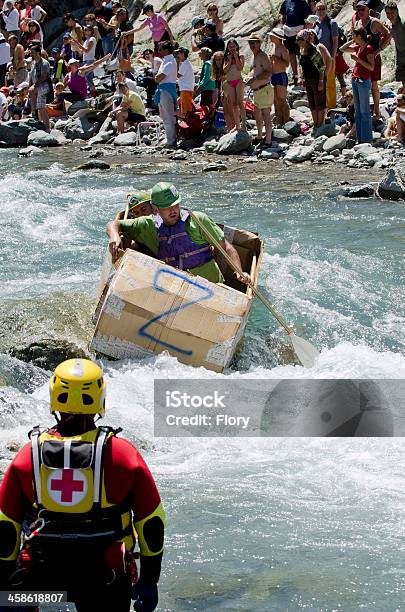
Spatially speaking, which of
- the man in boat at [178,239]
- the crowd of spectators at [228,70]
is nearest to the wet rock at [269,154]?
the crowd of spectators at [228,70]

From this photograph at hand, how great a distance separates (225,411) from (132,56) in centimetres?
1872

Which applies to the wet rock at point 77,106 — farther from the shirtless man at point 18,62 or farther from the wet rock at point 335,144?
the wet rock at point 335,144

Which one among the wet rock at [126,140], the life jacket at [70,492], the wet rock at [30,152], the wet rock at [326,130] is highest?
the life jacket at [70,492]

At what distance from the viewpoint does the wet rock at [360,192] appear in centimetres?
1376

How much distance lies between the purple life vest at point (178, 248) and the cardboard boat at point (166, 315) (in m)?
0.49

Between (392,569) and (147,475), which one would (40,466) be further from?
(392,569)

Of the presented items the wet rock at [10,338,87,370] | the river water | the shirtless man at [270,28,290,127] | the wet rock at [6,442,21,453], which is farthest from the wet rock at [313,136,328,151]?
the wet rock at [6,442,21,453]

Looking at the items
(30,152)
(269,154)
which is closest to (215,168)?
(269,154)

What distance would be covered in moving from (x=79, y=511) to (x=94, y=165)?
13.5 m

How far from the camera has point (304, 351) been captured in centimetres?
848

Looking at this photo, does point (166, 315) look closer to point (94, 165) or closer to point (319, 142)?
point (319, 142)

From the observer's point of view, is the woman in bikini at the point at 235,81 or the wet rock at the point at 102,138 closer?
the woman in bikini at the point at 235,81

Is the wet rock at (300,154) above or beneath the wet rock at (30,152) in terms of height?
above

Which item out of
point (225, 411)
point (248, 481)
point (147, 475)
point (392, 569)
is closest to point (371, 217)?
point (225, 411)
